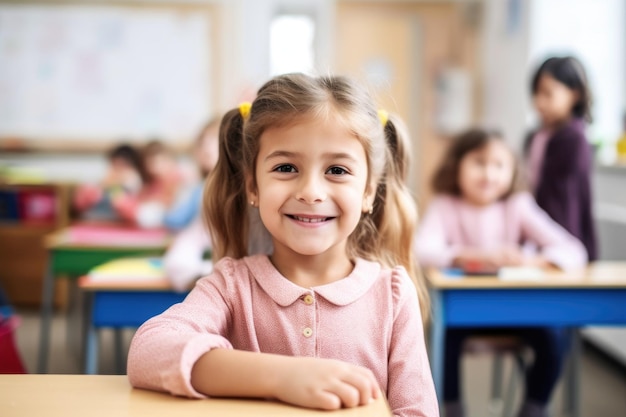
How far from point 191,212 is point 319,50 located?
305 centimetres

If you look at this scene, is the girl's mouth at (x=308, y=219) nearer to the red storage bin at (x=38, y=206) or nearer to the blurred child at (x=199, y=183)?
the blurred child at (x=199, y=183)

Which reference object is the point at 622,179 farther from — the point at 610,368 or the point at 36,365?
the point at 36,365

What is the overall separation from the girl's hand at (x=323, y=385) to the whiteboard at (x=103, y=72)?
16.4 ft

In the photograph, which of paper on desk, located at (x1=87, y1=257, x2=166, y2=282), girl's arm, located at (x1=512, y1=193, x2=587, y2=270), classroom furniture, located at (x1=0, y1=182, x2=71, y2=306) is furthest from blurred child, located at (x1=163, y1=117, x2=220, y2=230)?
classroom furniture, located at (x1=0, y1=182, x2=71, y2=306)

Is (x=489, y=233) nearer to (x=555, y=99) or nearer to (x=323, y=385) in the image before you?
(x=555, y=99)

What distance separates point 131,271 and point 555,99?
1.73 metres

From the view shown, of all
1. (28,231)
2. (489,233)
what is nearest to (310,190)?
(489,233)

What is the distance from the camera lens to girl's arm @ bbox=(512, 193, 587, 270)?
248cm

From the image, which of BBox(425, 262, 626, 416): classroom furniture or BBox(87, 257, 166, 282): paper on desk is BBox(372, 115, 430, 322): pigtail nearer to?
BBox(425, 262, 626, 416): classroom furniture

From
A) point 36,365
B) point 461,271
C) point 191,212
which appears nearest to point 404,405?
point 461,271

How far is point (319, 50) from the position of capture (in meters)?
5.88

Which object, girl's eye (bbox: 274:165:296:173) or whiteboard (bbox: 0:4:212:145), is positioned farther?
whiteboard (bbox: 0:4:212:145)

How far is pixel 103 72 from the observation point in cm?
568

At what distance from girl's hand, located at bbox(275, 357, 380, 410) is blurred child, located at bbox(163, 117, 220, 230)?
67.1 inches
